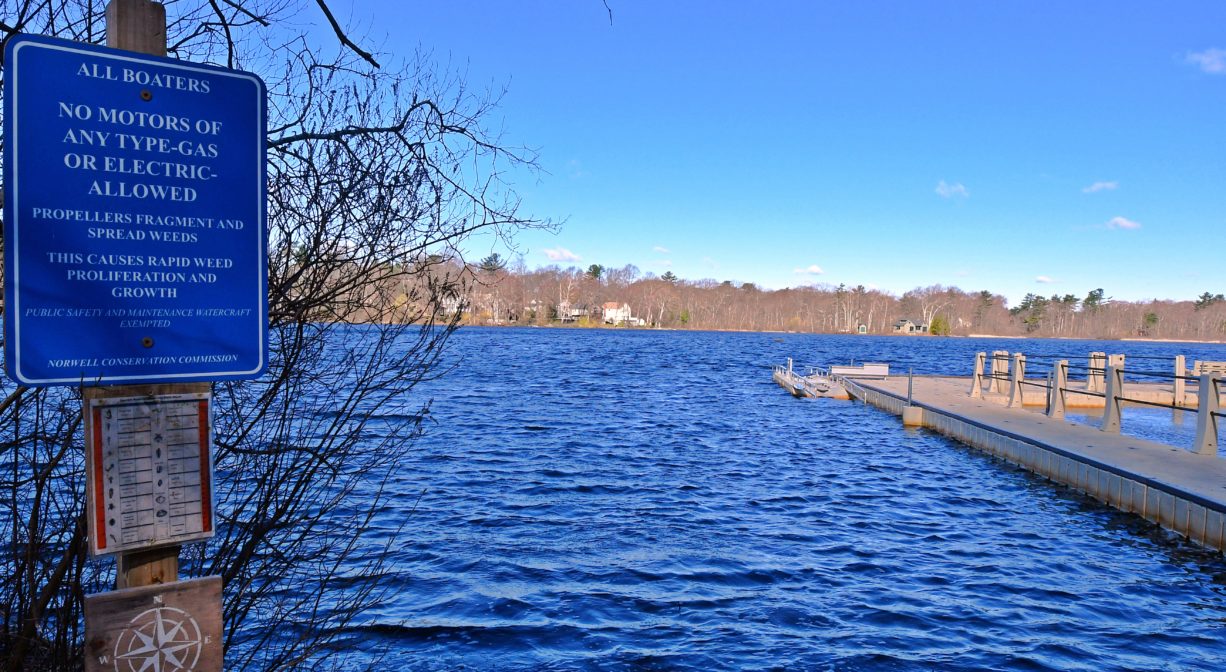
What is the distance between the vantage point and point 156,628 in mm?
1842

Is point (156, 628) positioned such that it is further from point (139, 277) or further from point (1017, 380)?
point (1017, 380)

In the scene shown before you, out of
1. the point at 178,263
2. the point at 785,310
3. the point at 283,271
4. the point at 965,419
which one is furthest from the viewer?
the point at 785,310

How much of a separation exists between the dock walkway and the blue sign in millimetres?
10969

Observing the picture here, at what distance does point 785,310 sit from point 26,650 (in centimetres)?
18777

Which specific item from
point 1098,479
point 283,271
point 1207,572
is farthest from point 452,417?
point 283,271

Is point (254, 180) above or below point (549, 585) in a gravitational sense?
above

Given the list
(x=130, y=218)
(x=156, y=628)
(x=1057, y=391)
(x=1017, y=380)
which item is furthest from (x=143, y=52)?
(x=1017, y=380)

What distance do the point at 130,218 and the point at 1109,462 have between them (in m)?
13.8

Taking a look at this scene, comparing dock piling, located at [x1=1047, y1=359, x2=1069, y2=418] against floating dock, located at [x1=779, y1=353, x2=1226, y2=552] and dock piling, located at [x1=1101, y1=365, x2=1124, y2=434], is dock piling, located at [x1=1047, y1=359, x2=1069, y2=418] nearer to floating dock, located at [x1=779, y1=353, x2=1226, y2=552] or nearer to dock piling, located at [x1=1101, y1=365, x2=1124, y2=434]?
floating dock, located at [x1=779, y1=353, x2=1226, y2=552]

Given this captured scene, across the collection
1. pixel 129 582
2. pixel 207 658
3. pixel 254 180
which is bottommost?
pixel 207 658

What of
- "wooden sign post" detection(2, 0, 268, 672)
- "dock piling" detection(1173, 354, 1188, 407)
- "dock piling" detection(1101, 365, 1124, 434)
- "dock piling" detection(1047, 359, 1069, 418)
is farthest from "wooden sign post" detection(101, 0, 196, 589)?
"dock piling" detection(1173, 354, 1188, 407)

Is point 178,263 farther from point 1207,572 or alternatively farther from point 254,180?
point 1207,572

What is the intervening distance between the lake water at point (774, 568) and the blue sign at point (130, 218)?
5.99 meters

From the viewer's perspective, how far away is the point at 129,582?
6.11 feet
